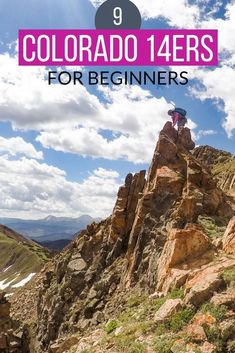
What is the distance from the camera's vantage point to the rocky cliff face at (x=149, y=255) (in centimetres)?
2454

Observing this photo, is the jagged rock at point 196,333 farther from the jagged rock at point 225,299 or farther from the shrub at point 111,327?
the shrub at point 111,327

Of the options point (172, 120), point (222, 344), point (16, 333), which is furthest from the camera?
point (16, 333)

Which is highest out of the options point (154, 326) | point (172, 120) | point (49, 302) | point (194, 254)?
point (172, 120)

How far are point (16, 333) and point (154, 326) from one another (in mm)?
43322

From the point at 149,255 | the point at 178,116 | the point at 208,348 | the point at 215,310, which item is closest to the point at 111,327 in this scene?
the point at 215,310

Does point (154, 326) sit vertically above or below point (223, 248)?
below

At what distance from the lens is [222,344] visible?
16859 mm

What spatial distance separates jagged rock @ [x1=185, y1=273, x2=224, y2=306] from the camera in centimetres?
1997

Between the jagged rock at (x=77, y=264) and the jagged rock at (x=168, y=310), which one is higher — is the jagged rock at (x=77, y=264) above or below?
below

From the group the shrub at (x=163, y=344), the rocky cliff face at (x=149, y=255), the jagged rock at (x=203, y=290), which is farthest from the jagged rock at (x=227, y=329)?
the jagged rock at (x=203, y=290)

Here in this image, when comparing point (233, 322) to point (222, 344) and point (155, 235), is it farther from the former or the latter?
point (155, 235)

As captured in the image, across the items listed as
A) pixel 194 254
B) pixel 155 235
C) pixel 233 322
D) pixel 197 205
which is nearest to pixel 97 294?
pixel 155 235

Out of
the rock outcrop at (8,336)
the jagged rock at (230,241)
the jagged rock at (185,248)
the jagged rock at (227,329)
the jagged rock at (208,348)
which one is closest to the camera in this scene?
the jagged rock at (208,348)

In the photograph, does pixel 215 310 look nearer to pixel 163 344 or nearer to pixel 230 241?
pixel 163 344
